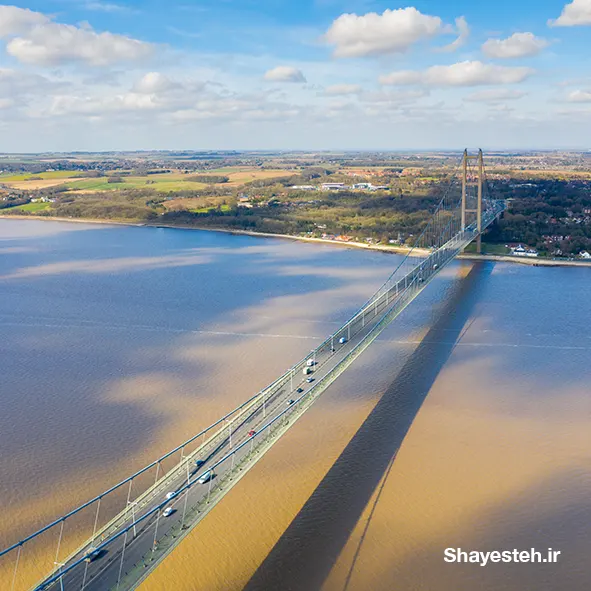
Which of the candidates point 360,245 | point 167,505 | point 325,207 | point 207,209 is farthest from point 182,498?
point 207,209

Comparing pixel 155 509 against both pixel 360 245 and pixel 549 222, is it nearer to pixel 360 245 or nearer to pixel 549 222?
pixel 360 245

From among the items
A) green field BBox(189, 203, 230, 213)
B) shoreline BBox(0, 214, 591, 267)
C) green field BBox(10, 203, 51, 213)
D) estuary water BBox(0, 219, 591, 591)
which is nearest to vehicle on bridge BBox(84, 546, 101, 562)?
estuary water BBox(0, 219, 591, 591)

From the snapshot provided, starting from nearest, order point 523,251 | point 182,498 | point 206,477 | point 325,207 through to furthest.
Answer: point 182,498
point 206,477
point 523,251
point 325,207

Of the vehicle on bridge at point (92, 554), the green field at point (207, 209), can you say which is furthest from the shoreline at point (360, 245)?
the vehicle on bridge at point (92, 554)

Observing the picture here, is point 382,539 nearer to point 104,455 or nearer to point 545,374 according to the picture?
point 104,455

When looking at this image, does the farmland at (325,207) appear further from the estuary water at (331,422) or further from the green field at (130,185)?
the estuary water at (331,422)

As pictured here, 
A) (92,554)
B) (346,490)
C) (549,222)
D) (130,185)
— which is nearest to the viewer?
(92,554)
